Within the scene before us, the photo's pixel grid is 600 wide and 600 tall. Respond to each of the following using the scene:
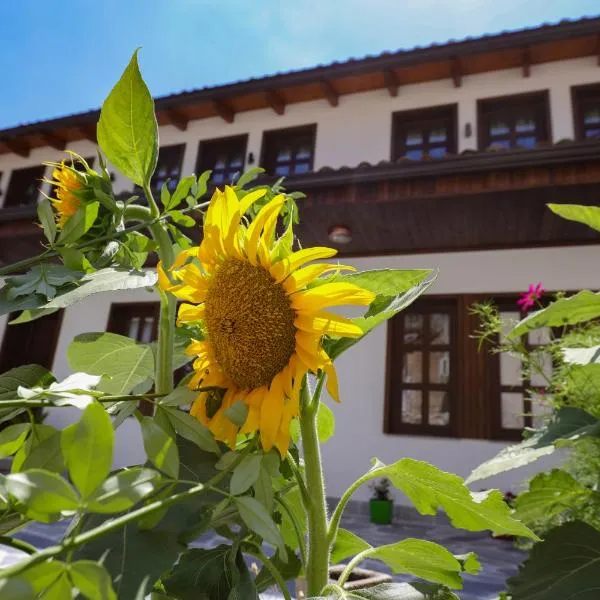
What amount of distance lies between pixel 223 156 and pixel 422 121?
3301mm

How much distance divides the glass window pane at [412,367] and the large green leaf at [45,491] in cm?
645

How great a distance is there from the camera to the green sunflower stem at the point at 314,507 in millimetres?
436

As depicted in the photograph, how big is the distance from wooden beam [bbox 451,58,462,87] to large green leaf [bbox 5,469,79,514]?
8.13 meters

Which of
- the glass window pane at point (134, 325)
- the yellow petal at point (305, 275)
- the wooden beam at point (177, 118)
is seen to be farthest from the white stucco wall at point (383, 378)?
the yellow petal at point (305, 275)

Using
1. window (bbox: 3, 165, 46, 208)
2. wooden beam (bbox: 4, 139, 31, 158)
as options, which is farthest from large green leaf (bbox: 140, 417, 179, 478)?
wooden beam (bbox: 4, 139, 31, 158)

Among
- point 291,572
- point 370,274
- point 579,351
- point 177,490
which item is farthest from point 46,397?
point 579,351

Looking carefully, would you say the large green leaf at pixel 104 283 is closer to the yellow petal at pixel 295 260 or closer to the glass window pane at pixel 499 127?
the yellow petal at pixel 295 260

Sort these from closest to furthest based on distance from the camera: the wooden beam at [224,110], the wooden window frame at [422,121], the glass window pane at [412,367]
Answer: the glass window pane at [412,367]
the wooden window frame at [422,121]
the wooden beam at [224,110]

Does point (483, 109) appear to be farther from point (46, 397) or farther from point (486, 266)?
point (46, 397)

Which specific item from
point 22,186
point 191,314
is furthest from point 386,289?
point 22,186

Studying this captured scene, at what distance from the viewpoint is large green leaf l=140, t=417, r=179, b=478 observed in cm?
29

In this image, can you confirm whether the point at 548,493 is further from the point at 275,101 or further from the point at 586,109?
the point at 275,101

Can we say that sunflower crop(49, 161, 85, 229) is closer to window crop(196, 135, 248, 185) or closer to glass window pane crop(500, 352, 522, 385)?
glass window pane crop(500, 352, 522, 385)

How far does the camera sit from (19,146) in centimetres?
998
